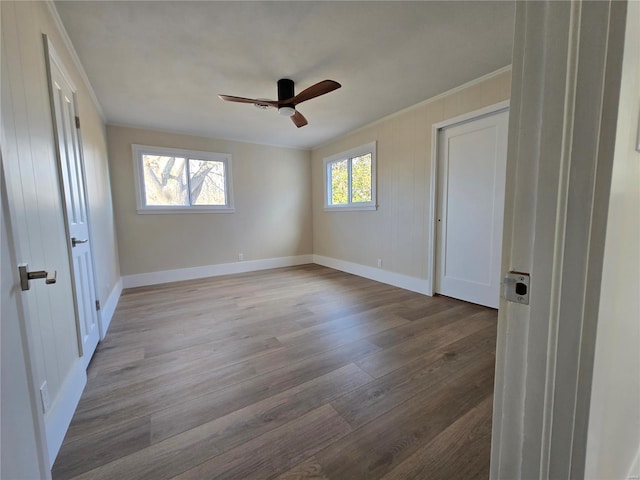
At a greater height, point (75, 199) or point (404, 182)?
point (404, 182)

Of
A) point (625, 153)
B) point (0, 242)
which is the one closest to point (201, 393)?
point (0, 242)

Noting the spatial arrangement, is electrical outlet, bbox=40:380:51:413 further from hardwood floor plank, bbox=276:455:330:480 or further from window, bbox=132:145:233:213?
window, bbox=132:145:233:213

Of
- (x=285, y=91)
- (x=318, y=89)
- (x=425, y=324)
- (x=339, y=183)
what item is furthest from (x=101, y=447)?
(x=339, y=183)

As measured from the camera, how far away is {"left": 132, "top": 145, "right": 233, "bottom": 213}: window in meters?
4.09

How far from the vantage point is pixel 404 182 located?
12.0 feet

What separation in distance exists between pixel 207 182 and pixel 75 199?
8.90 feet

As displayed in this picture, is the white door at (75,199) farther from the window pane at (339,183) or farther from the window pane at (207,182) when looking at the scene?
the window pane at (339,183)

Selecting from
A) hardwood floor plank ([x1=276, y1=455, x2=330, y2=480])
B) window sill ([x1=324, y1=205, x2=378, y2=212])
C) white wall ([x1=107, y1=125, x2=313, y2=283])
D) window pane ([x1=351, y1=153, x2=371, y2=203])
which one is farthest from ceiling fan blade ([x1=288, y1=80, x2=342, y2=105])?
white wall ([x1=107, y1=125, x2=313, y2=283])

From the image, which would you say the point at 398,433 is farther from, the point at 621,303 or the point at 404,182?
the point at 404,182

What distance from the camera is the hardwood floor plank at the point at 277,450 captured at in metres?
1.16

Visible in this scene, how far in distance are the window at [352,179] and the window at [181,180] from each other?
1839mm

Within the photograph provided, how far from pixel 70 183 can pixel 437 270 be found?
12.0ft

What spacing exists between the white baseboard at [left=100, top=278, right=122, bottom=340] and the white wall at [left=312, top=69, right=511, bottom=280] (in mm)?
3382

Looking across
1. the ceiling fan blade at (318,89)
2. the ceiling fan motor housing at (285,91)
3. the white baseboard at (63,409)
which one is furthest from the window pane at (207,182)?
the white baseboard at (63,409)
